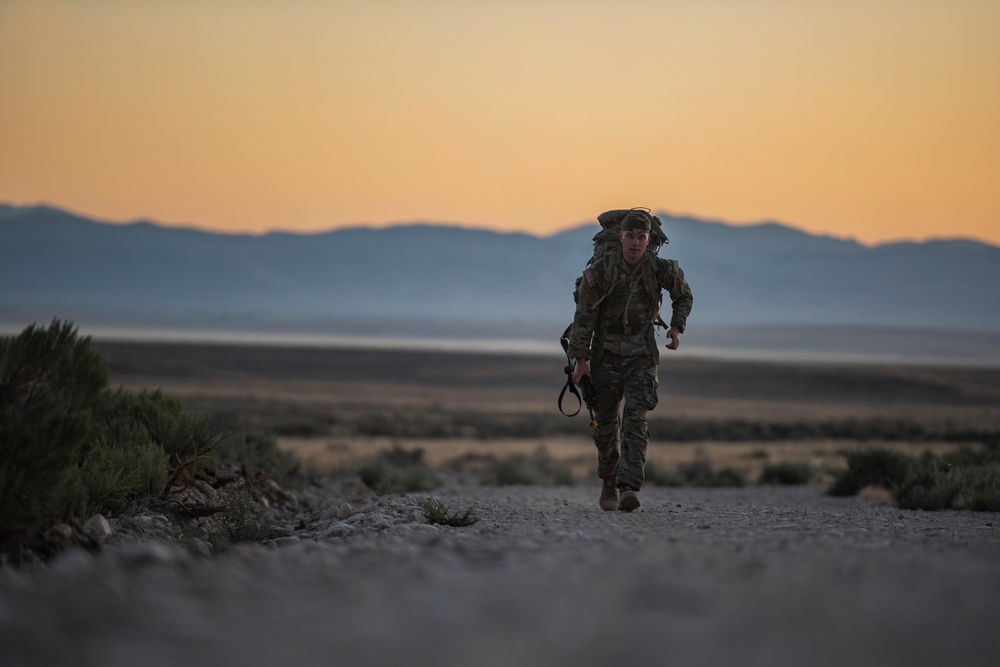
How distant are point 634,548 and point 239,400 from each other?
108ft

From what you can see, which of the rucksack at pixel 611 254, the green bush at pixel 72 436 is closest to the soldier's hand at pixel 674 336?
the rucksack at pixel 611 254

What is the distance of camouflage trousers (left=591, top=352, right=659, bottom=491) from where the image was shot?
808cm

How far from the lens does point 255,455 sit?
1174 cm

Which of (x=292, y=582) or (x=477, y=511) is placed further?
(x=477, y=511)

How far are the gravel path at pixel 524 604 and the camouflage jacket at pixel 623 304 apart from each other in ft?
8.48

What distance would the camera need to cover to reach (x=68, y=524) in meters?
6.00

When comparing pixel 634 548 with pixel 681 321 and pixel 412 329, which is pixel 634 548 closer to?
pixel 681 321

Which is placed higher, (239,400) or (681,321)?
(681,321)

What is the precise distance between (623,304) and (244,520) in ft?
10.9

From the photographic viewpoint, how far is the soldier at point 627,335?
807cm

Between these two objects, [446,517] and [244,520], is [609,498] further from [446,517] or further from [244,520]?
[244,520]

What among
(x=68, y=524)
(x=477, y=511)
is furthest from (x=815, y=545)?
(x=68, y=524)

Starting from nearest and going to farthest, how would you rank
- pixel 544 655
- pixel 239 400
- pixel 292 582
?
pixel 544 655, pixel 292 582, pixel 239 400

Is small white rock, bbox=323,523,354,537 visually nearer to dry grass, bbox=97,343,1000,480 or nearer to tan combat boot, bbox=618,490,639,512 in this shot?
tan combat boot, bbox=618,490,639,512
